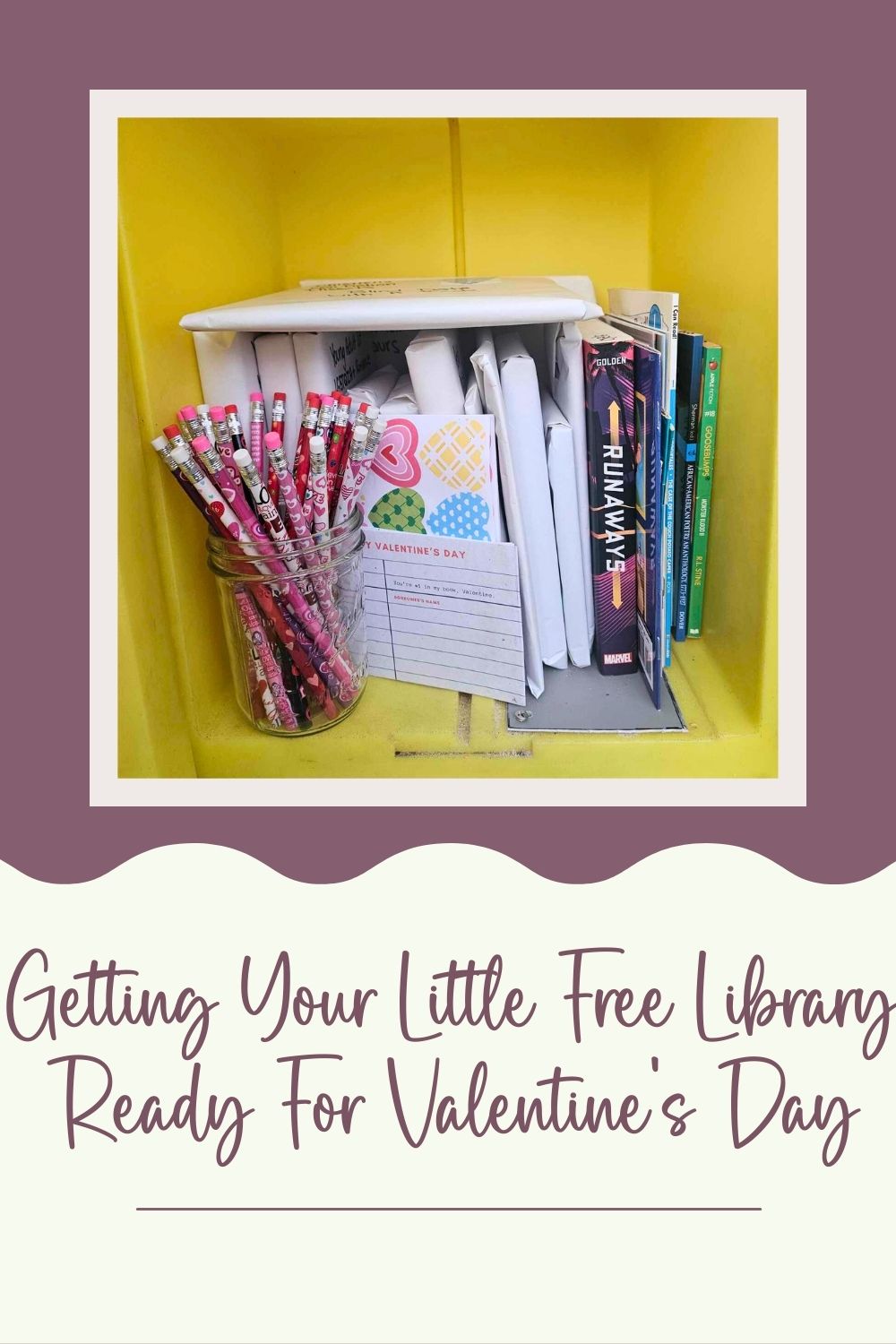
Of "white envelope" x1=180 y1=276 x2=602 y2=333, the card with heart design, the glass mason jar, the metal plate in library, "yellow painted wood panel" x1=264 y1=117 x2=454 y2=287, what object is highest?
"yellow painted wood panel" x1=264 y1=117 x2=454 y2=287

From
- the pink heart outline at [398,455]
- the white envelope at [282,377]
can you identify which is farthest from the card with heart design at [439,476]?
the white envelope at [282,377]

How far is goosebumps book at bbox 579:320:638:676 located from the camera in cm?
106

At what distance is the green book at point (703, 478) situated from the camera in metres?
1.11

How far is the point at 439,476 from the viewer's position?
1.06m

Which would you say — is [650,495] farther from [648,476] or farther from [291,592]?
[291,592]

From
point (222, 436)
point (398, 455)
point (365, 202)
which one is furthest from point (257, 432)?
point (365, 202)

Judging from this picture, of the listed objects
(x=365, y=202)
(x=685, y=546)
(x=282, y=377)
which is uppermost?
(x=365, y=202)

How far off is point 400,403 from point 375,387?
13 centimetres

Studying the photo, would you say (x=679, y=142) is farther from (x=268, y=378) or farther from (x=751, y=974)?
(x=751, y=974)

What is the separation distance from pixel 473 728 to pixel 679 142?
85 centimetres

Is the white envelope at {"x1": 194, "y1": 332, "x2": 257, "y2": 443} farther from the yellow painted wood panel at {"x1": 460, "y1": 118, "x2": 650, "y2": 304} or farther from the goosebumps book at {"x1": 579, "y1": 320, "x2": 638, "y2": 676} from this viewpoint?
the yellow painted wood panel at {"x1": 460, "y1": 118, "x2": 650, "y2": 304}

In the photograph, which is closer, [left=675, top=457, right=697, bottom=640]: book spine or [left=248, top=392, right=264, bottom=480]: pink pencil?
[left=248, top=392, right=264, bottom=480]: pink pencil

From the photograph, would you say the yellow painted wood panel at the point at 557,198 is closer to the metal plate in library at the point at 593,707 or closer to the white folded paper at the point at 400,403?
the white folded paper at the point at 400,403

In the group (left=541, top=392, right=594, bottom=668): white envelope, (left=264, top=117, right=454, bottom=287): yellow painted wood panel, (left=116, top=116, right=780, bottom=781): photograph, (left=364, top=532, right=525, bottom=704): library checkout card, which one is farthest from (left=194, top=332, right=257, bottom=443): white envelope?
(left=264, top=117, right=454, bottom=287): yellow painted wood panel
